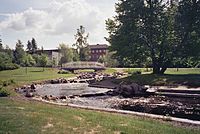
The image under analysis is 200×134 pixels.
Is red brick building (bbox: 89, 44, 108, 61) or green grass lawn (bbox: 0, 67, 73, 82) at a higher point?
red brick building (bbox: 89, 44, 108, 61)

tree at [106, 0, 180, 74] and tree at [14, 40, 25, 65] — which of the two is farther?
tree at [14, 40, 25, 65]

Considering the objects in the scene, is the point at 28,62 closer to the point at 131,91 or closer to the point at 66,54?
the point at 66,54

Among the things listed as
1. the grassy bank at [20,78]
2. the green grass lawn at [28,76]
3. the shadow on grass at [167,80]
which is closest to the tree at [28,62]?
the green grass lawn at [28,76]

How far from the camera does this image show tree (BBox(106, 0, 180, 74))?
153 ft

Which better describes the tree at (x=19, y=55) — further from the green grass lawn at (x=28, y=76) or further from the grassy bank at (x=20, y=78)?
the grassy bank at (x=20, y=78)

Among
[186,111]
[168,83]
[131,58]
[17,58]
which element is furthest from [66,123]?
[17,58]

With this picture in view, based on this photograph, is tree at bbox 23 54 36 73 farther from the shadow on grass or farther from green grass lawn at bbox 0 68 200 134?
green grass lawn at bbox 0 68 200 134

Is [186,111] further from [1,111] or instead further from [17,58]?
[17,58]

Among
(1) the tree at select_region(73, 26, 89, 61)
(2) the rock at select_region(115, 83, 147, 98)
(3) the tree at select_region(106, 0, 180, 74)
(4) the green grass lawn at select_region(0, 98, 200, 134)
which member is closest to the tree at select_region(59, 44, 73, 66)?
(1) the tree at select_region(73, 26, 89, 61)

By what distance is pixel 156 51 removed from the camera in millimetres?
48688

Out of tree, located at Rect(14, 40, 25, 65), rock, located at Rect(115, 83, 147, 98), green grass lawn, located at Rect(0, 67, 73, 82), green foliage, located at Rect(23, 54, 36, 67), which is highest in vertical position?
tree, located at Rect(14, 40, 25, 65)

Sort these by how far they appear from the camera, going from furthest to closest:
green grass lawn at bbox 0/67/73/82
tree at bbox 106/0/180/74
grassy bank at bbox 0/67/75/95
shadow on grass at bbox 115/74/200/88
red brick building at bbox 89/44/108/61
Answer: red brick building at bbox 89/44/108/61 < green grass lawn at bbox 0/67/73/82 < tree at bbox 106/0/180/74 < grassy bank at bbox 0/67/75/95 < shadow on grass at bbox 115/74/200/88

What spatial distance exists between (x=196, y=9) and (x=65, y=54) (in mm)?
75032

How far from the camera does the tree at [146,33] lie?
153 feet
